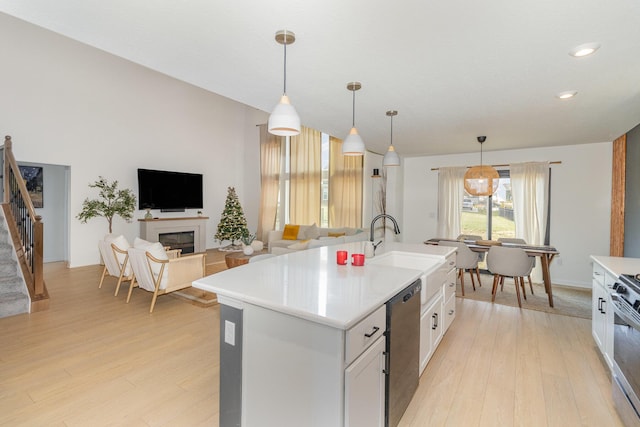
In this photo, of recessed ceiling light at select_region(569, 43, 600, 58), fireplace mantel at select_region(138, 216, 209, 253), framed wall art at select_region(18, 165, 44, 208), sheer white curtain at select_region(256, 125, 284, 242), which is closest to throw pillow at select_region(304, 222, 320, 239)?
sheer white curtain at select_region(256, 125, 284, 242)

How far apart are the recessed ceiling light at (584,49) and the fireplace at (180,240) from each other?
7.60 m

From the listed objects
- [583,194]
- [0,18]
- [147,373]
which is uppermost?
[0,18]

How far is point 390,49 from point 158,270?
350 cm

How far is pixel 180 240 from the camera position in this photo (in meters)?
7.50

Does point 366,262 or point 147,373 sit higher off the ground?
point 366,262

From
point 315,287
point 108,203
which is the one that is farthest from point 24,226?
point 315,287

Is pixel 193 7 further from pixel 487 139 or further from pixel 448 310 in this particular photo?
pixel 487 139

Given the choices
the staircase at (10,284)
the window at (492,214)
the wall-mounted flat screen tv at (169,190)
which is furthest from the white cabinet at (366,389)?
the wall-mounted flat screen tv at (169,190)

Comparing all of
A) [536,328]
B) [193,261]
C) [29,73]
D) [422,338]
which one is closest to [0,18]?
[29,73]

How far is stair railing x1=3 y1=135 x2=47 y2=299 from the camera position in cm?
366

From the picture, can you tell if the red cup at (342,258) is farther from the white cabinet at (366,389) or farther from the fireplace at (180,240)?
the fireplace at (180,240)

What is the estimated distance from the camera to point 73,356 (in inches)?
103

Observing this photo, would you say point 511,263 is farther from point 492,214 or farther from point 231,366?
point 231,366

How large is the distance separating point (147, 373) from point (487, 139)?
17.6 feet
